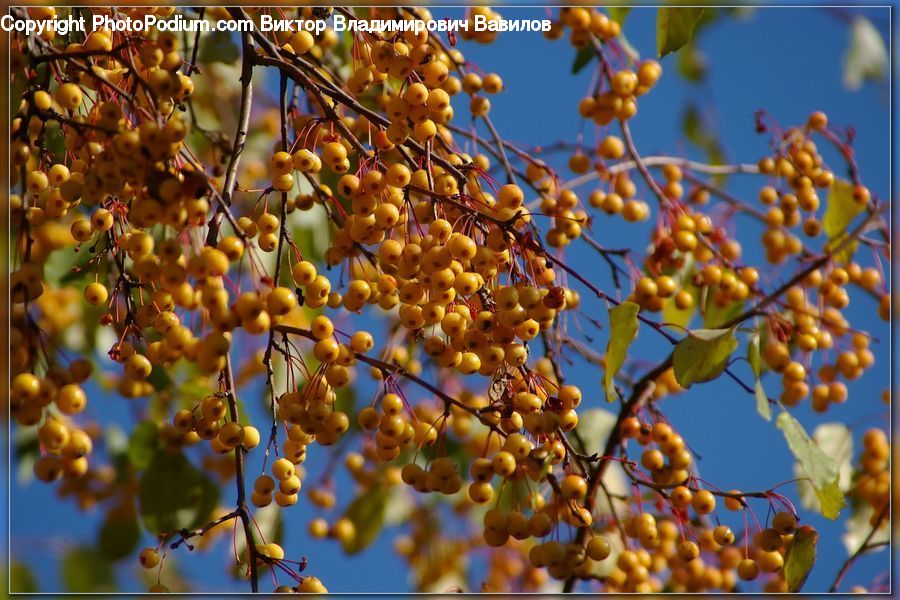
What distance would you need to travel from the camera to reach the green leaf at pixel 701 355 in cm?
137

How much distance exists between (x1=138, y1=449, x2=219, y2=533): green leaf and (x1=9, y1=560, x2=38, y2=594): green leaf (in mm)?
231

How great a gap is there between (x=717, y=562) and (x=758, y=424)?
1.81 metres

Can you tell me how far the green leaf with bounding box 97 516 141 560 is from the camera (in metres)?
2.15

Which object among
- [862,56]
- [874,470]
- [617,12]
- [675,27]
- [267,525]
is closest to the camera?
[675,27]

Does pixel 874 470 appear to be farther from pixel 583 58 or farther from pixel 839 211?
pixel 583 58

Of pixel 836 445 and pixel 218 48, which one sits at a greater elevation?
Answer: pixel 218 48

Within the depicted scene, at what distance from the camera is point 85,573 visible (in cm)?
185

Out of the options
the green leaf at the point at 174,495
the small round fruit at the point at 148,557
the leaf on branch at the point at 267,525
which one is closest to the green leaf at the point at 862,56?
the leaf on branch at the point at 267,525

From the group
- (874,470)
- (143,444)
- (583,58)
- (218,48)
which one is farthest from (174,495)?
(874,470)

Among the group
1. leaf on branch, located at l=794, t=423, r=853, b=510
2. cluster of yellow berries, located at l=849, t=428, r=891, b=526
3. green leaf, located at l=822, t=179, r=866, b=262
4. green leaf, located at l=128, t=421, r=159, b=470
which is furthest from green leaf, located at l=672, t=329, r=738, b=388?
green leaf, located at l=128, t=421, r=159, b=470

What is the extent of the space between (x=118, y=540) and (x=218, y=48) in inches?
44.5

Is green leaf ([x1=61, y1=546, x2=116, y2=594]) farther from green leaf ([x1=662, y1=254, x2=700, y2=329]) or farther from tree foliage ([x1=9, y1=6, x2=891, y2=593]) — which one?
green leaf ([x1=662, y1=254, x2=700, y2=329])

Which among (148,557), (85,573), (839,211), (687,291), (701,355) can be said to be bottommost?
(85,573)

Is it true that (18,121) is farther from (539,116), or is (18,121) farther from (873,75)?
(539,116)
